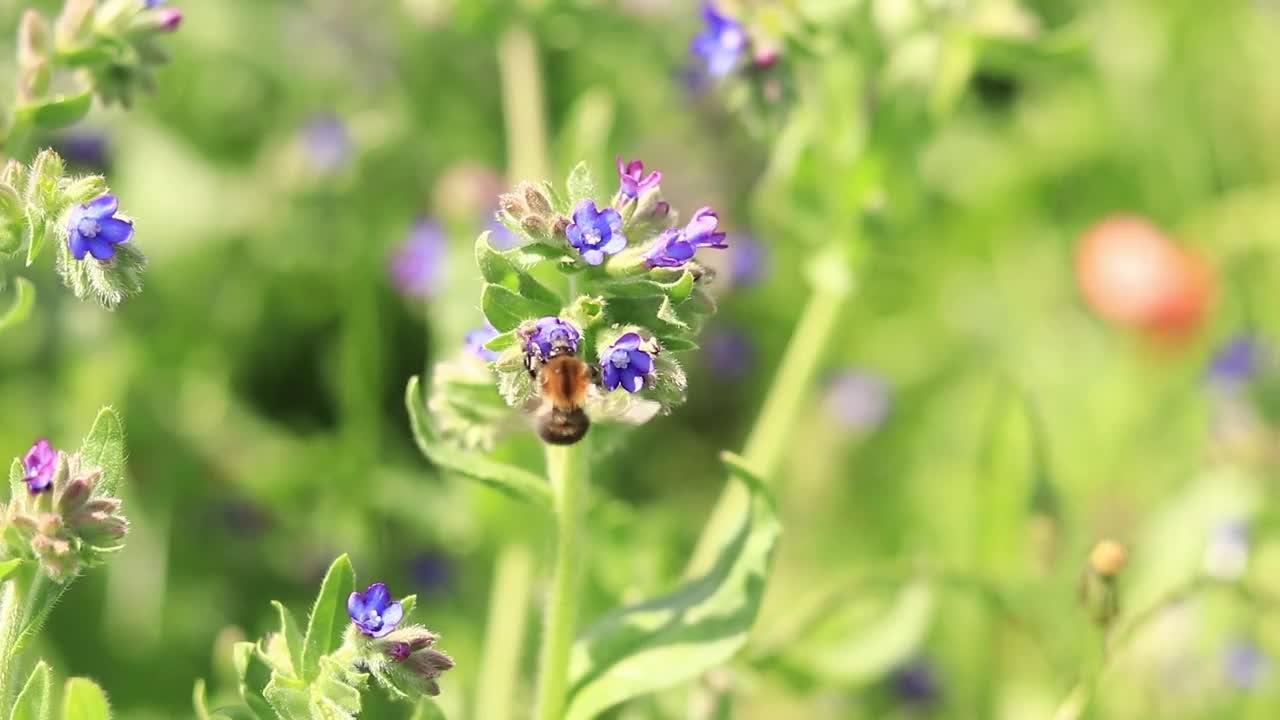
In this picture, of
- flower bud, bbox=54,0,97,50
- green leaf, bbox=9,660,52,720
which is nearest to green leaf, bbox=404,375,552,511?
green leaf, bbox=9,660,52,720

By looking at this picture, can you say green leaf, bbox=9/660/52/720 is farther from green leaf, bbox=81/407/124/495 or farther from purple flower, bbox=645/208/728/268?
purple flower, bbox=645/208/728/268

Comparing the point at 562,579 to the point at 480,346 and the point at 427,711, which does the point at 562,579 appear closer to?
the point at 427,711

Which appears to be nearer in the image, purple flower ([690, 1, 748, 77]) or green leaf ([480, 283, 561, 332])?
green leaf ([480, 283, 561, 332])

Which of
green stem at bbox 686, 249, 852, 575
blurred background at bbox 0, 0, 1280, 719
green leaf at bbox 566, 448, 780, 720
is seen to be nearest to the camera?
green leaf at bbox 566, 448, 780, 720

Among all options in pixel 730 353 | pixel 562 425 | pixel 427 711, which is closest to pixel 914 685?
pixel 730 353

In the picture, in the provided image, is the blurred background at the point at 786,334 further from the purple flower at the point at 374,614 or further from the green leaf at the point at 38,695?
the purple flower at the point at 374,614

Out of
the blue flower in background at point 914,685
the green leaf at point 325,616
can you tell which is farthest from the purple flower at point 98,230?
the blue flower in background at point 914,685

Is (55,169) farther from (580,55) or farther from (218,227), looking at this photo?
(580,55)
